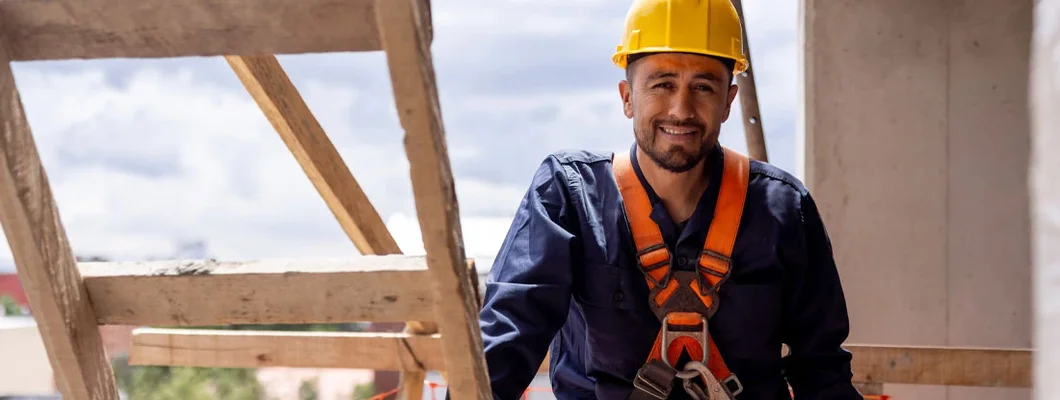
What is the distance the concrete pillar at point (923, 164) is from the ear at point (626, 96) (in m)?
2.04

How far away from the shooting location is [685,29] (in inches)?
97.6

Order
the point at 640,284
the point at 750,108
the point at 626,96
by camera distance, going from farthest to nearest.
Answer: the point at 750,108 < the point at 626,96 < the point at 640,284

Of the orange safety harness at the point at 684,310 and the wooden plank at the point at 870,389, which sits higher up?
the orange safety harness at the point at 684,310

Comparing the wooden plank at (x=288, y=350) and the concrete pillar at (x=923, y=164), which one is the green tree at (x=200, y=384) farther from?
the concrete pillar at (x=923, y=164)

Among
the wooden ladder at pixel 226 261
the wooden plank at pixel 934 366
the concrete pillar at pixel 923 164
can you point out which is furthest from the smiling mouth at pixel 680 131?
the concrete pillar at pixel 923 164

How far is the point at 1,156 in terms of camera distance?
1.22 metres

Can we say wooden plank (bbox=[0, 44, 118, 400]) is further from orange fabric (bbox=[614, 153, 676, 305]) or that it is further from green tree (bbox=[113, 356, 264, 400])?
green tree (bbox=[113, 356, 264, 400])

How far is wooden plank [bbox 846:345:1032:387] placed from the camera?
11.4 feet

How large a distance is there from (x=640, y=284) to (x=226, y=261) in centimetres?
125

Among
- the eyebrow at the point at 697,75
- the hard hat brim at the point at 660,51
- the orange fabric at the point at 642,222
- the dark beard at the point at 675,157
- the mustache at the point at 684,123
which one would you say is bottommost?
the orange fabric at the point at 642,222

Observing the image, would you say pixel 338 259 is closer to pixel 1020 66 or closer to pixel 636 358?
pixel 636 358

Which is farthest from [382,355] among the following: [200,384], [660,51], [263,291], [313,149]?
[200,384]

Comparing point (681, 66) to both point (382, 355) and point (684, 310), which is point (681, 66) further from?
point (382, 355)

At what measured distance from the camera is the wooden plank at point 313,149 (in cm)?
306
